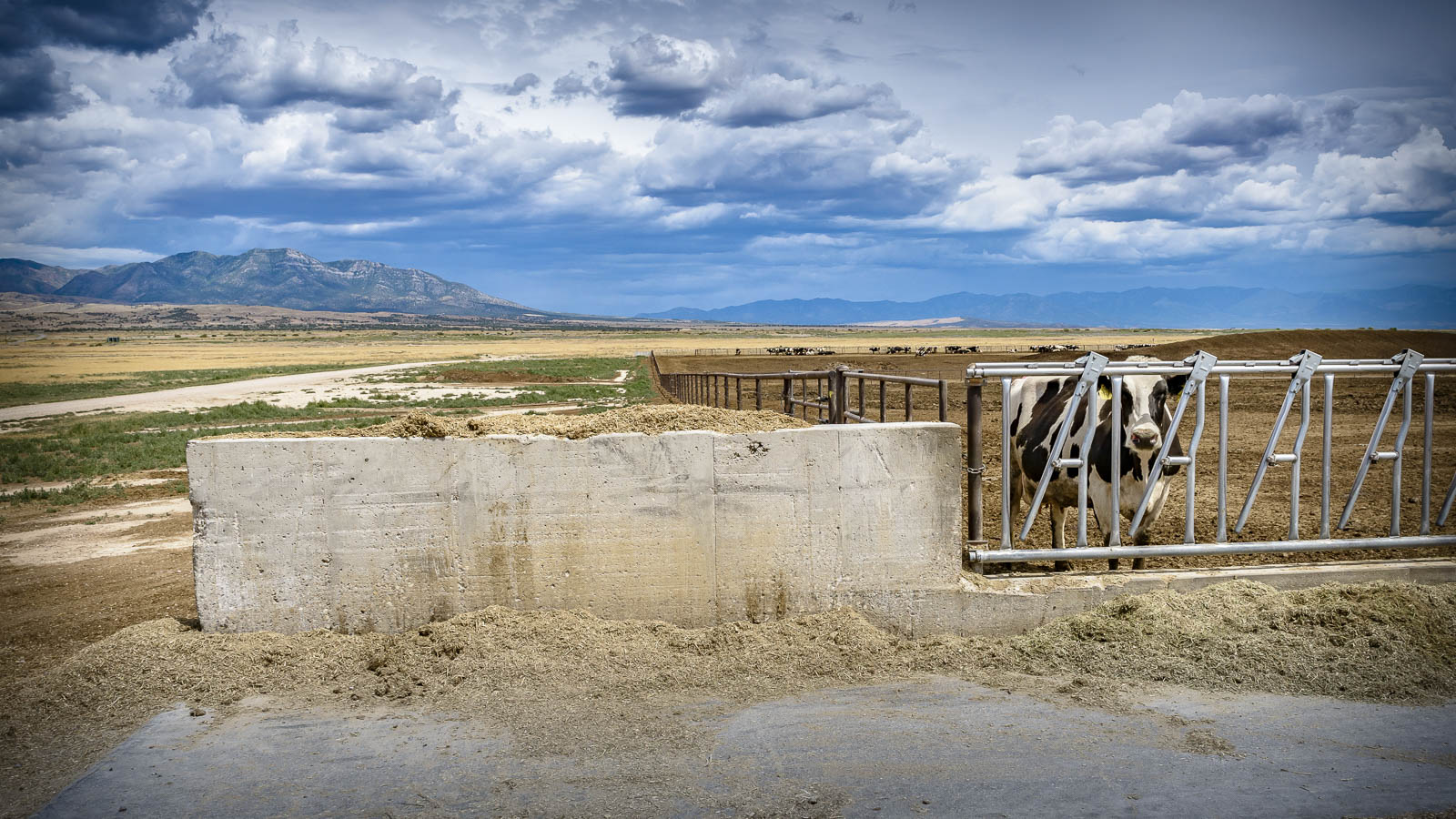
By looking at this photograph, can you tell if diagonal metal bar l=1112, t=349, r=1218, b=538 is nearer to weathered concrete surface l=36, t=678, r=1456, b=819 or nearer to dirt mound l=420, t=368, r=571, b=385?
weathered concrete surface l=36, t=678, r=1456, b=819

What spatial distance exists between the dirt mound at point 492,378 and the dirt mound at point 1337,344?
27.8 metres

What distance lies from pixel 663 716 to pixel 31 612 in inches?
232

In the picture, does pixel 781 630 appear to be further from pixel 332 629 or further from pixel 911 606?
pixel 332 629

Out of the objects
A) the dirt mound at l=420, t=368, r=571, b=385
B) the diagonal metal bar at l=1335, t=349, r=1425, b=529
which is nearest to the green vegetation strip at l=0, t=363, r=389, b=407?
the dirt mound at l=420, t=368, r=571, b=385

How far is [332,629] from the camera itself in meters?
5.88

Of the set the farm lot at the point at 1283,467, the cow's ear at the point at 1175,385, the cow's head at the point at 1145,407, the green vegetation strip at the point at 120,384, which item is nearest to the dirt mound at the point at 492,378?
the green vegetation strip at the point at 120,384

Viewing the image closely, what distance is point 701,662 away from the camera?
5.62m

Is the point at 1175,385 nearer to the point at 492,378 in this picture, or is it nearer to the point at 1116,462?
the point at 1116,462

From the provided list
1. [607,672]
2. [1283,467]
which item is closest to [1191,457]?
[607,672]

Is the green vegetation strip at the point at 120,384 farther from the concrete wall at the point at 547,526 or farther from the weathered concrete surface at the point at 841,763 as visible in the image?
the weathered concrete surface at the point at 841,763

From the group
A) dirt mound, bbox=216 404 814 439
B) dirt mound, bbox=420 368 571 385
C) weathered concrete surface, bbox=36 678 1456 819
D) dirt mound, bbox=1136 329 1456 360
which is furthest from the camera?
dirt mound, bbox=420 368 571 385

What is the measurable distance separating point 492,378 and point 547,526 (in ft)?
145

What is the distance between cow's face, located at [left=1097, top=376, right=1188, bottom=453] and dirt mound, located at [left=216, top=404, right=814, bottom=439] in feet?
8.14

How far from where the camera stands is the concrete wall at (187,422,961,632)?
19.1 ft
